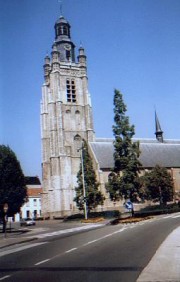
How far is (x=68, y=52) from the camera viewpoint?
243 ft

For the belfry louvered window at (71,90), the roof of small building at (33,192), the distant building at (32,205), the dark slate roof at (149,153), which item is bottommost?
the distant building at (32,205)

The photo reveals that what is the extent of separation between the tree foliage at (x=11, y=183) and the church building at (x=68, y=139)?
75.8 feet

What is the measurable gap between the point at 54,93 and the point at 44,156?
1416 centimetres

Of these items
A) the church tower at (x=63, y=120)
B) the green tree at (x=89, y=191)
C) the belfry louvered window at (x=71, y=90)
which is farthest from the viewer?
the belfry louvered window at (x=71, y=90)

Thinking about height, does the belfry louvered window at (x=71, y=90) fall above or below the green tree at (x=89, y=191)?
above

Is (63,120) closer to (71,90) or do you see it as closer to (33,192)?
(71,90)

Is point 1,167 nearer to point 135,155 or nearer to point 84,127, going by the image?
point 135,155

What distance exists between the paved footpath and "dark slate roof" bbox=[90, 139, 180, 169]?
5243cm

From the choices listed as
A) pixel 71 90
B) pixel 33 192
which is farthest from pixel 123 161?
pixel 33 192

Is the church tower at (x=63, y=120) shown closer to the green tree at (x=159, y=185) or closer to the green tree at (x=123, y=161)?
the green tree at (x=159, y=185)

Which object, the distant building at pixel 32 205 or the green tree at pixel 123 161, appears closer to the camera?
the green tree at pixel 123 161

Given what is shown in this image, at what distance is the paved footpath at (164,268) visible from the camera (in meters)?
6.87

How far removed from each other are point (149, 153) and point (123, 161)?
3673cm

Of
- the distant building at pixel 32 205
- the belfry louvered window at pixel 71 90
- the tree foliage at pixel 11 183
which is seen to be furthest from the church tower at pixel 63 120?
the distant building at pixel 32 205
